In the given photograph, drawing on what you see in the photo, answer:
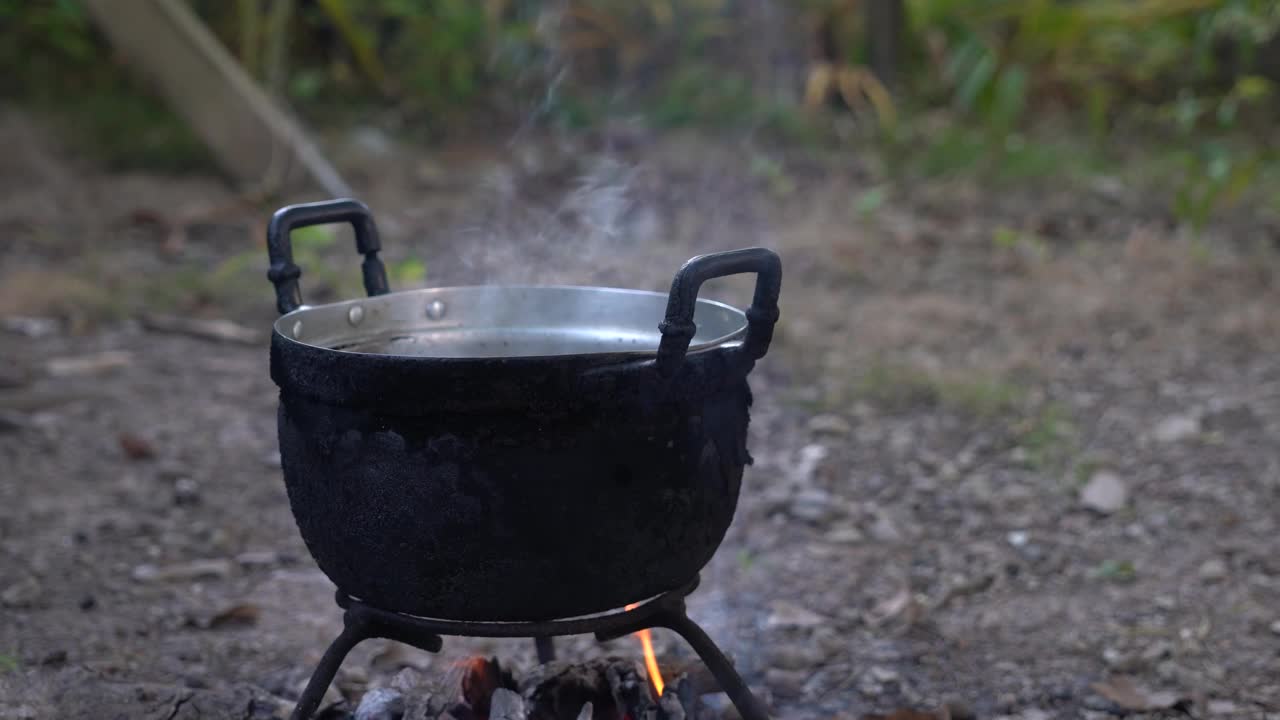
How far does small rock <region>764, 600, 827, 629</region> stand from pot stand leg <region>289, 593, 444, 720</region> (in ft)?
3.37

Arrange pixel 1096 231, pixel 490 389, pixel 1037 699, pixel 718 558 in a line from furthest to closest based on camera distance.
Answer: pixel 1096 231 → pixel 718 558 → pixel 1037 699 → pixel 490 389

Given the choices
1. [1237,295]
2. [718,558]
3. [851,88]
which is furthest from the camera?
[851,88]

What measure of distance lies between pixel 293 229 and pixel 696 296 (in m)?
0.67

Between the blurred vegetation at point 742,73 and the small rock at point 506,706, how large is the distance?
548cm

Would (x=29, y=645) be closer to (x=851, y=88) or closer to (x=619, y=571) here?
(x=619, y=571)

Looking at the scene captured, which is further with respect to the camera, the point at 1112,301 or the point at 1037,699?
the point at 1112,301

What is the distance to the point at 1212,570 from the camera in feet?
9.15

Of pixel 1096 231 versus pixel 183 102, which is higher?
pixel 183 102

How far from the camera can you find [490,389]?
152 centimetres

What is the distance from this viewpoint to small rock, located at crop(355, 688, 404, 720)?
1871 mm

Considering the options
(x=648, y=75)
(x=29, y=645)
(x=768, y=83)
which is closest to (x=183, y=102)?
(x=648, y=75)

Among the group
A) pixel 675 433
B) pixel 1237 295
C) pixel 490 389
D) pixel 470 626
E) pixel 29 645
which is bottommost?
pixel 1237 295

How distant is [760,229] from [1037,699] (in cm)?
385

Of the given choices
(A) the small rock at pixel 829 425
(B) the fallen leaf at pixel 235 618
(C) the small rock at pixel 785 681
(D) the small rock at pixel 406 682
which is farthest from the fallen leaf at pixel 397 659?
(A) the small rock at pixel 829 425
